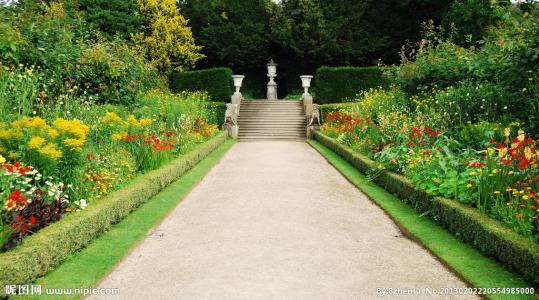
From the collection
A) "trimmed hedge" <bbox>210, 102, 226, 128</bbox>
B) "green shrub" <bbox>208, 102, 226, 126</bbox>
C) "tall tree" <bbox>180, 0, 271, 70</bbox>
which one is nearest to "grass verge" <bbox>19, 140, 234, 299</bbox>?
"green shrub" <bbox>208, 102, 226, 126</bbox>

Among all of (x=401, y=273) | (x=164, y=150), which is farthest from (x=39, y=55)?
(x=401, y=273)

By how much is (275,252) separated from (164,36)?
27.1m

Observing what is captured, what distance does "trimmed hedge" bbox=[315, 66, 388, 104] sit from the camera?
27.7 meters

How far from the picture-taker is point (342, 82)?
1093 inches

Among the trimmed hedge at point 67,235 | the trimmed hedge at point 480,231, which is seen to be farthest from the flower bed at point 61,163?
the trimmed hedge at point 480,231

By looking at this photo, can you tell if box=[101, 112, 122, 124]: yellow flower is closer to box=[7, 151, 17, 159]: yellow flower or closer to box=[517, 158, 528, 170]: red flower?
box=[7, 151, 17, 159]: yellow flower

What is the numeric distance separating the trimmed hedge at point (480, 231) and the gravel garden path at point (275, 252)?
0.53 metres

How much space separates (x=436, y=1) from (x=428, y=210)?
2704cm

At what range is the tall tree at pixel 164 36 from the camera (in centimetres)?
3028

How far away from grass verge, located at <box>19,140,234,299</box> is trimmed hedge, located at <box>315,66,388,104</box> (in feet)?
64.3

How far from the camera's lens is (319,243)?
582 centimetres

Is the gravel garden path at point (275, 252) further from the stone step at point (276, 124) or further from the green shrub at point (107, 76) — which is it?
the stone step at point (276, 124)

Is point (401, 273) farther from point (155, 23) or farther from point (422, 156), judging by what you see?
point (155, 23)

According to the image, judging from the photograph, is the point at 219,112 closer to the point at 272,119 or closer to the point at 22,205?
the point at 272,119
